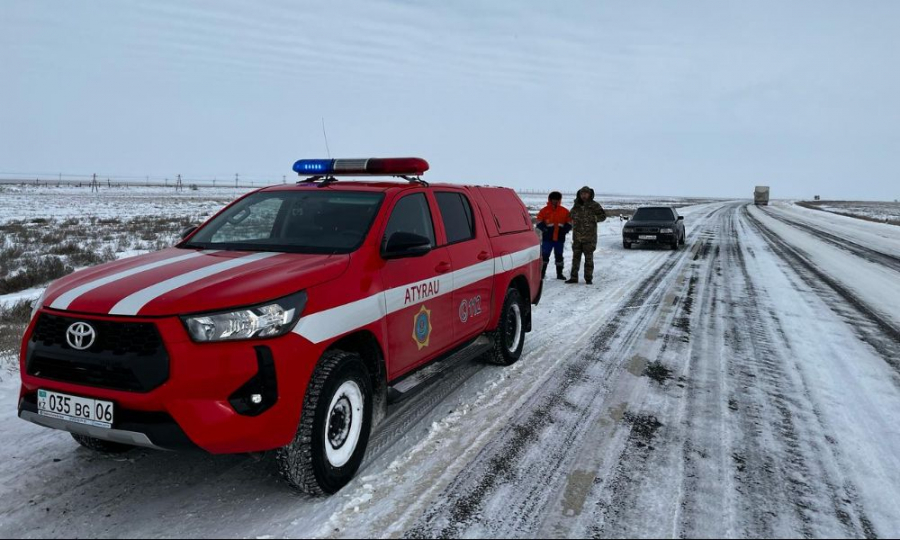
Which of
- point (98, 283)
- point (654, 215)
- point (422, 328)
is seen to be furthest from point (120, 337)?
point (654, 215)

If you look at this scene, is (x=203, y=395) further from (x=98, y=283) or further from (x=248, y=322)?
(x=98, y=283)

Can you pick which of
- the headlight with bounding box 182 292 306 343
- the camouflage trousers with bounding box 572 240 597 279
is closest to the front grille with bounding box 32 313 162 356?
the headlight with bounding box 182 292 306 343

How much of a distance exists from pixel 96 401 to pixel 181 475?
36.2 inches

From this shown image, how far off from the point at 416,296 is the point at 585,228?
8016 mm

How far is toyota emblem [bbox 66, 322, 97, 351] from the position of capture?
2.78 metres

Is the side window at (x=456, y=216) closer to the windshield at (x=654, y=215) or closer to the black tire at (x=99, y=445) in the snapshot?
the black tire at (x=99, y=445)

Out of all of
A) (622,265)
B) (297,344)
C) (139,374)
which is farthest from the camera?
(622,265)

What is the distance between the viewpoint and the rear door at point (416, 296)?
3.75 meters

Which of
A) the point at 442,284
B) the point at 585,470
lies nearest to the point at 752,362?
the point at 585,470

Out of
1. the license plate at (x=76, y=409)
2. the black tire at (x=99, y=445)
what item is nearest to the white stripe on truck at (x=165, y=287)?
the license plate at (x=76, y=409)

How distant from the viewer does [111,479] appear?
3.37m

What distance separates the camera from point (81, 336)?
280 centimetres

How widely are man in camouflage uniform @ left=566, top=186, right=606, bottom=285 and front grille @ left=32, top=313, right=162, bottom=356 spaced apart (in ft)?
30.9

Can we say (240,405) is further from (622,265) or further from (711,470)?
(622,265)
